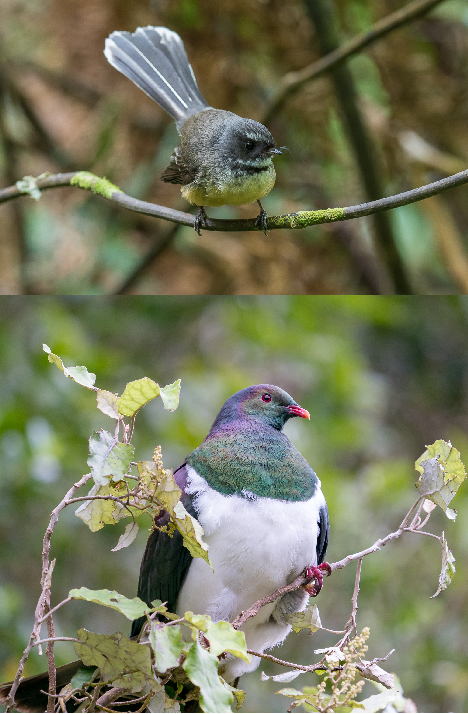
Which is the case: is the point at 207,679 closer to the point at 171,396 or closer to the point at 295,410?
the point at 171,396

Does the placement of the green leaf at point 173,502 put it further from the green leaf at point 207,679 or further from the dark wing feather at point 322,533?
the dark wing feather at point 322,533

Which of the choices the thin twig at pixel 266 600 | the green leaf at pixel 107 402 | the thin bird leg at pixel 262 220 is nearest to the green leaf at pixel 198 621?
the thin twig at pixel 266 600

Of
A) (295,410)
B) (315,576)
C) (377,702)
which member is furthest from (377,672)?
(295,410)

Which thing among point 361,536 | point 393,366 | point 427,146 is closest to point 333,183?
point 427,146

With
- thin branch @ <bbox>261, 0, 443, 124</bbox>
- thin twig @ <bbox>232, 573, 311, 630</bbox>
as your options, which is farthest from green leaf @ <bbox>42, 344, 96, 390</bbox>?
thin branch @ <bbox>261, 0, 443, 124</bbox>

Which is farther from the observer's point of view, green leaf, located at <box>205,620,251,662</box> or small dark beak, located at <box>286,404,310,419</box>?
small dark beak, located at <box>286,404,310,419</box>

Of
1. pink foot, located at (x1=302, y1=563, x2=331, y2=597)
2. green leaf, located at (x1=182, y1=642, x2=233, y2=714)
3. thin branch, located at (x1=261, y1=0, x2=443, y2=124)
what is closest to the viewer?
green leaf, located at (x1=182, y1=642, x2=233, y2=714)

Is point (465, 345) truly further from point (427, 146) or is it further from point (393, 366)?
→ point (427, 146)

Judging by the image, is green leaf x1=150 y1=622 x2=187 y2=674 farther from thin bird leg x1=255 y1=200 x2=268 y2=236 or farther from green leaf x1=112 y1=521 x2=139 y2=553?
thin bird leg x1=255 y1=200 x2=268 y2=236
